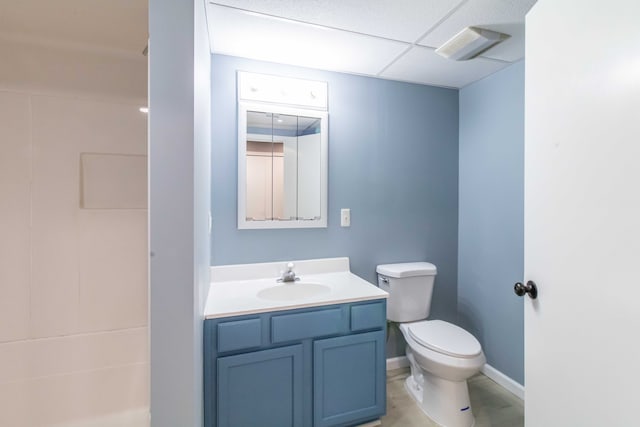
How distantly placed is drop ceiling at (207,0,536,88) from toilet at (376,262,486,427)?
141 centimetres

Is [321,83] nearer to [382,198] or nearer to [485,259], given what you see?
[382,198]

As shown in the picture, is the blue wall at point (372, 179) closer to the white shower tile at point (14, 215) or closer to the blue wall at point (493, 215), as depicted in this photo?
the blue wall at point (493, 215)

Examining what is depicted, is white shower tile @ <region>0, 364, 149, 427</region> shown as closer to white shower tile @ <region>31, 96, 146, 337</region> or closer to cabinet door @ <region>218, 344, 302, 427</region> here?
white shower tile @ <region>31, 96, 146, 337</region>

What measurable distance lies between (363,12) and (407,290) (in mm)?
1689

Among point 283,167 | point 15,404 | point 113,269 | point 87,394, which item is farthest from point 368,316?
point 15,404

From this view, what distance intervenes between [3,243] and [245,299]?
1174 mm

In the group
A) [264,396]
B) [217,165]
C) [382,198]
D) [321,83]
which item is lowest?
[264,396]

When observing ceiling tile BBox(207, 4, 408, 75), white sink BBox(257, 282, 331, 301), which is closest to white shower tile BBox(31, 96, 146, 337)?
ceiling tile BBox(207, 4, 408, 75)

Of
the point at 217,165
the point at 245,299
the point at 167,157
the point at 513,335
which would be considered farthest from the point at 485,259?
the point at 167,157

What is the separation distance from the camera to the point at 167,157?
97 cm

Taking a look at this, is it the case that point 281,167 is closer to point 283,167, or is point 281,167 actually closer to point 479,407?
point 283,167

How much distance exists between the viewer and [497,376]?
81.0 inches

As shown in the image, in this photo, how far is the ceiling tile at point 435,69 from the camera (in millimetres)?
1840

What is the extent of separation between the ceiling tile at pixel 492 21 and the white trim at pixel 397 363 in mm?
2194
